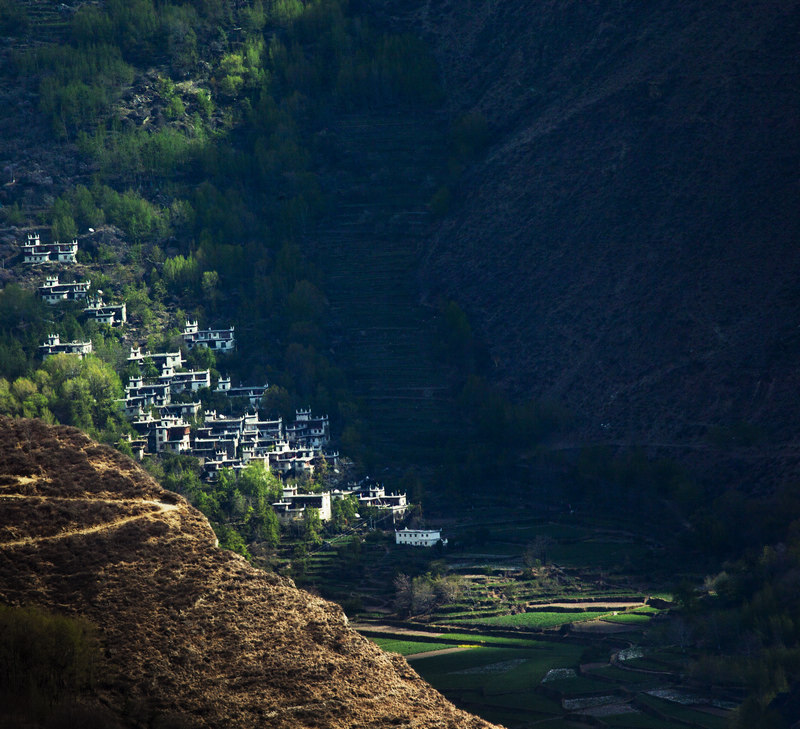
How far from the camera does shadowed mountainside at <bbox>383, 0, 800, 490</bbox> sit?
75500 mm

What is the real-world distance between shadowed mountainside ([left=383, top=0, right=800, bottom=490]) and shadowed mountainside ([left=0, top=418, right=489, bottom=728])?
1986 inches

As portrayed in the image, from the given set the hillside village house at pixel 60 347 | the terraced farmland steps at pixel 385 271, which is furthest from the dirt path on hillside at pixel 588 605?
the hillside village house at pixel 60 347

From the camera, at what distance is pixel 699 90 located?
288 feet

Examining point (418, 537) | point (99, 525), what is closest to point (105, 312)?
point (418, 537)

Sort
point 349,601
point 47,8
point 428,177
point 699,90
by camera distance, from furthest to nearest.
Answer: point 47,8
point 428,177
point 699,90
point 349,601

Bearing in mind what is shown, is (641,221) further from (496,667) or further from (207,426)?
(496,667)

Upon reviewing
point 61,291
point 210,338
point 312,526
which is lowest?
point 312,526

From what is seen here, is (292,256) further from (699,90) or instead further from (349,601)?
(349,601)

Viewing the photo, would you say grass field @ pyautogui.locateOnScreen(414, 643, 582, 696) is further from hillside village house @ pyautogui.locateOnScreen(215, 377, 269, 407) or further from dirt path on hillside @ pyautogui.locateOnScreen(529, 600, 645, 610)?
hillside village house @ pyautogui.locateOnScreen(215, 377, 269, 407)

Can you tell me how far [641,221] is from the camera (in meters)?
84.8

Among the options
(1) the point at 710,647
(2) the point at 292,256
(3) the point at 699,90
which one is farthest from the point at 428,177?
(1) the point at 710,647

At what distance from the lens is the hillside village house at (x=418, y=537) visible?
67.2m

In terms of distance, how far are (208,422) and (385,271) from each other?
65.3ft

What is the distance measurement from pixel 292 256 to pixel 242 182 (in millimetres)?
9130
